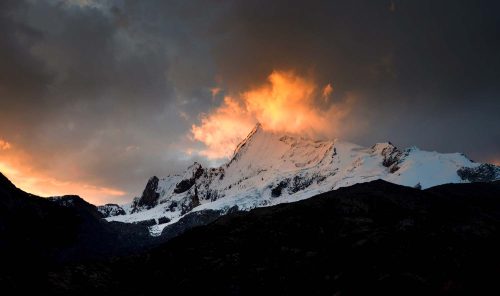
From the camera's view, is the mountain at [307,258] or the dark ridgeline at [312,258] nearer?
the dark ridgeline at [312,258]

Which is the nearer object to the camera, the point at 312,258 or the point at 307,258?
the point at 312,258

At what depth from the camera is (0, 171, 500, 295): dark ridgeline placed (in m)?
73.4

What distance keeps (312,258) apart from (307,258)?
48.7 inches

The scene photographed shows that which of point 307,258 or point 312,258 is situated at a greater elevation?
point 307,258

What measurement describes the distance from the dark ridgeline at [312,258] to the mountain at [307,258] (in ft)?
0.68

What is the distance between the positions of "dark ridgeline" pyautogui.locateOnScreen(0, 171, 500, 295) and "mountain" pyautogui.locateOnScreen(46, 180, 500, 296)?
207mm

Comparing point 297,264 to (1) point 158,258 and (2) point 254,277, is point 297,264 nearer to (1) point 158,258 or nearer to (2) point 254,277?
(2) point 254,277

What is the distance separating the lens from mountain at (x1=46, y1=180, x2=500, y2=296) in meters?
77.0

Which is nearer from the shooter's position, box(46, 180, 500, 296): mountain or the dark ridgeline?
the dark ridgeline

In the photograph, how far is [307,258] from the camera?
98.2 m

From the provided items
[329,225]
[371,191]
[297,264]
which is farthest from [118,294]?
[371,191]

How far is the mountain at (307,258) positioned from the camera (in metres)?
77.0

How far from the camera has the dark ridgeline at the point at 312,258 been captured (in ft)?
241

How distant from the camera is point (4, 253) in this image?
5704 inches
